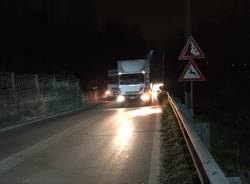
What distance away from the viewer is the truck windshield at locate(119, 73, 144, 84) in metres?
41.0

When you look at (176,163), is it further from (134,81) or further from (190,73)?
(134,81)

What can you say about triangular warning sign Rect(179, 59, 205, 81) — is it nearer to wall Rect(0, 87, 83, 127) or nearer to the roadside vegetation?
the roadside vegetation

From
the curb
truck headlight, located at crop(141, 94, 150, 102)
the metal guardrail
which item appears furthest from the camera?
truck headlight, located at crop(141, 94, 150, 102)

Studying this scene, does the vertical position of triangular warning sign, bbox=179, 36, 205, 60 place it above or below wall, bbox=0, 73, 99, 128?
above

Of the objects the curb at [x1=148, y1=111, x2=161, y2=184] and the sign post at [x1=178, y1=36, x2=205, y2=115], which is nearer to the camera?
the curb at [x1=148, y1=111, x2=161, y2=184]

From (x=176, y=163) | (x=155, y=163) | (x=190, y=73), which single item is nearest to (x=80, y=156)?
(x=155, y=163)

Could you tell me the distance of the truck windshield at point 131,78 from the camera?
41.0 m

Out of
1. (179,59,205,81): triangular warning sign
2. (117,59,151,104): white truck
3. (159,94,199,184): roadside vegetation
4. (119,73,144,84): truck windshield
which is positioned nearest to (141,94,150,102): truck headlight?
(117,59,151,104): white truck

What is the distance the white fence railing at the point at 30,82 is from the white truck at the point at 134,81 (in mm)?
4660

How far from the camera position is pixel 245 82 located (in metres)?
42.5

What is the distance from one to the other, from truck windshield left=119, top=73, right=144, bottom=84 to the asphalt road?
867 inches

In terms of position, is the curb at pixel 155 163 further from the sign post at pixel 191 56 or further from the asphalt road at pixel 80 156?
the sign post at pixel 191 56

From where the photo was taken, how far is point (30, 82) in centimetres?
3161

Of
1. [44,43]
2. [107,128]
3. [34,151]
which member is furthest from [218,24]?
[34,151]
